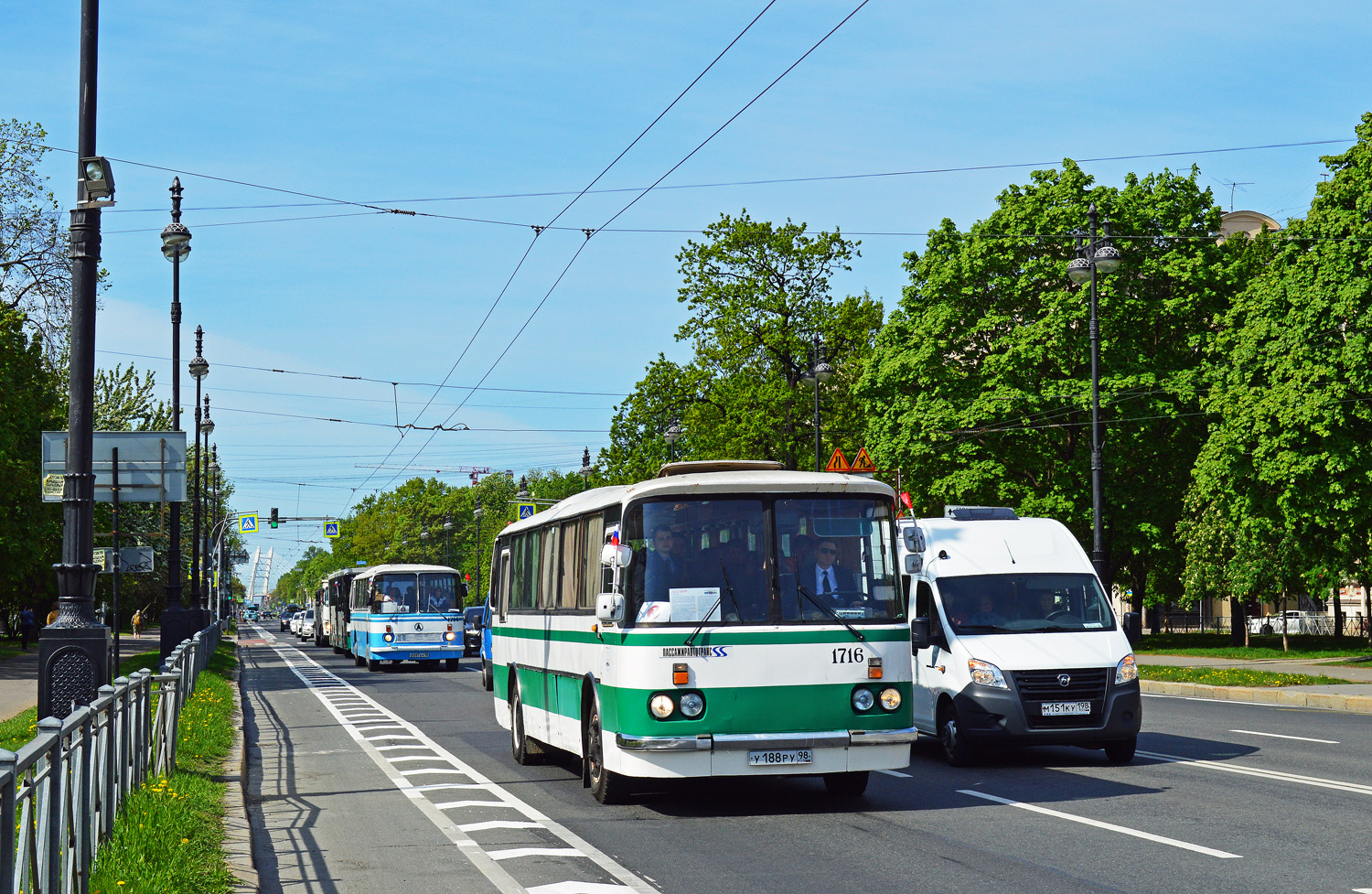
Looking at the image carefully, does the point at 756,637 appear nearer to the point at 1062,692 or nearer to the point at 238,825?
the point at 238,825

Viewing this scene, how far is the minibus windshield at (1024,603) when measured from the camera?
50.4 ft

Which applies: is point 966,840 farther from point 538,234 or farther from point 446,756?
point 538,234

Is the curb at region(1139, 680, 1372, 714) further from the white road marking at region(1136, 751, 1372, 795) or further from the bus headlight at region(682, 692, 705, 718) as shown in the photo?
the bus headlight at region(682, 692, 705, 718)

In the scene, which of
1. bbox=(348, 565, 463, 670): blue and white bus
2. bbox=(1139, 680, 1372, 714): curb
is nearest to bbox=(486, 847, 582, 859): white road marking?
bbox=(1139, 680, 1372, 714): curb

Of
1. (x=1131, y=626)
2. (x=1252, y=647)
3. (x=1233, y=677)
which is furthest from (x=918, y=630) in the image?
(x=1252, y=647)

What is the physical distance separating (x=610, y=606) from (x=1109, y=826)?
3.87 metres

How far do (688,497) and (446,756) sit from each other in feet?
20.3

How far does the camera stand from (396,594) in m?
41.4

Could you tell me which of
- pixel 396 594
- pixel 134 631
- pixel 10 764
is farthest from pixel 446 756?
pixel 134 631

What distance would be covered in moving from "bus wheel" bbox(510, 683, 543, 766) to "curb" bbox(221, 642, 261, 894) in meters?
2.75

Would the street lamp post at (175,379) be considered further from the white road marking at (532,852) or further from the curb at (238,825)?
the white road marking at (532,852)

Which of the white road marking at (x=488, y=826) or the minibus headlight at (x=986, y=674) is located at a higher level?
the minibus headlight at (x=986, y=674)

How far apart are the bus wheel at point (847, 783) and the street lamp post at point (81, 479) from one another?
590cm

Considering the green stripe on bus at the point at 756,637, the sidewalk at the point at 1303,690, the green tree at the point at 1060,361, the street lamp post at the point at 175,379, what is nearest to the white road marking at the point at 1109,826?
the green stripe on bus at the point at 756,637
